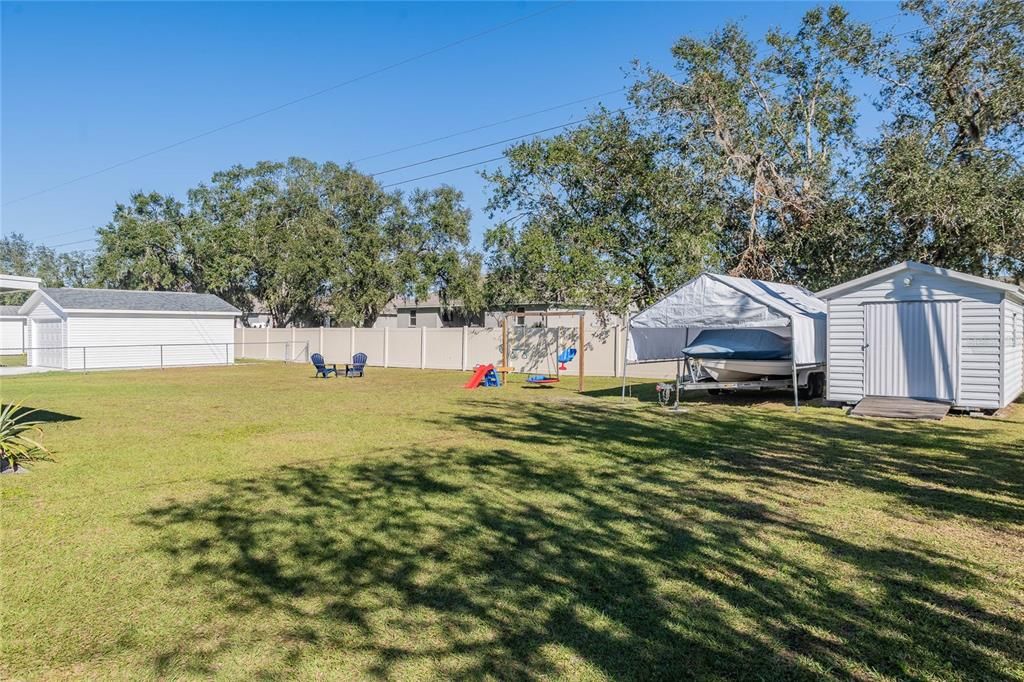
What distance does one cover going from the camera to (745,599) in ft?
12.3

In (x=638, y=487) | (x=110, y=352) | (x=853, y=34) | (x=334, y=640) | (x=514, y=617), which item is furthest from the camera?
(x=110, y=352)

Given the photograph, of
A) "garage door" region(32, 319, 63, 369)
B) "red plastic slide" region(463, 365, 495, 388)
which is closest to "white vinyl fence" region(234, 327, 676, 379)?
"red plastic slide" region(463, 365, 495, 388)

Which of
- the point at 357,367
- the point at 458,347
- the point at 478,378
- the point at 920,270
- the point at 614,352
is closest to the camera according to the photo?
the point at 920,270

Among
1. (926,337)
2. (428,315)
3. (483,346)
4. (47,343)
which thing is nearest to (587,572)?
(926,337)

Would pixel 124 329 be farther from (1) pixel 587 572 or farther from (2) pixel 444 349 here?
(1) pixel 587 572

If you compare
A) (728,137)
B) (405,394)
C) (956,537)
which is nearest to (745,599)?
(956,537)

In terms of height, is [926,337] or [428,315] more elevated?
[428,315]

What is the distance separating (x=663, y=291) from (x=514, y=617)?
18.9 metres

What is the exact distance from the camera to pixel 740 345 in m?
14.7

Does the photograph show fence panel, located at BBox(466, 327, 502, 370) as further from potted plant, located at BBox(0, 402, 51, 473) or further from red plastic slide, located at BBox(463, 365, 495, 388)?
potted plant, located at BBox(0, 402, 51, 473)

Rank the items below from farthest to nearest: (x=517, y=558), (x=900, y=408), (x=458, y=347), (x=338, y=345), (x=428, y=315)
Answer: (x=428, y=315) → (x=338, y=345) → (x=458, y=347) → (x=900, y=408) → (x=517, y=558)

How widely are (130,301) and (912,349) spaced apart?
28606 mm

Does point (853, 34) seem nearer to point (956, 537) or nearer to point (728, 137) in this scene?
point (728, 137)

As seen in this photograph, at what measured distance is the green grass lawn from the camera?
317 centimetres
